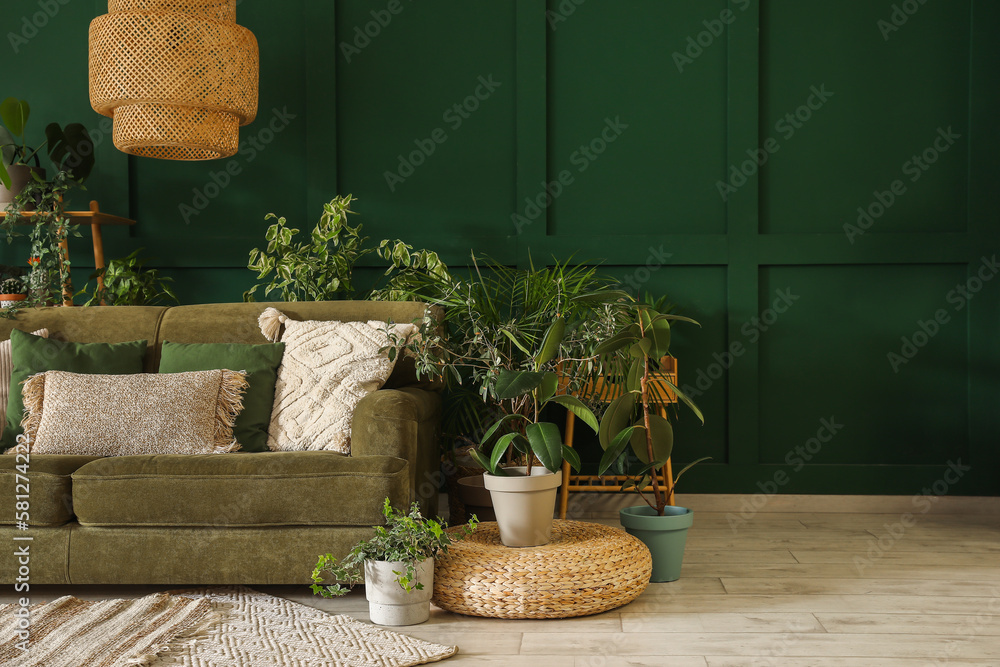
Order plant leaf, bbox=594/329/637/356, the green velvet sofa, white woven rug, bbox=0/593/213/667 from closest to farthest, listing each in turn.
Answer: white woven rug, bbox=0/593/213/667 < the green velvet sofa < plant leaf, bbox=594/329/637/356

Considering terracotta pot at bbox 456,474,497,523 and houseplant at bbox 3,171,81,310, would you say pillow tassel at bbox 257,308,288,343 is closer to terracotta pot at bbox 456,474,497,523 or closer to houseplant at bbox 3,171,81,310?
terracotta pot at bbox 456,474,497,523

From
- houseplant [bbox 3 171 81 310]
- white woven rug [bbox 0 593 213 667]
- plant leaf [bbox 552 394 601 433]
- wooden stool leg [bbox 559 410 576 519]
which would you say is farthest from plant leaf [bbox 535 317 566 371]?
houseplant [bbox 3 171 81 310]

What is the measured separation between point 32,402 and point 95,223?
3.72 ft

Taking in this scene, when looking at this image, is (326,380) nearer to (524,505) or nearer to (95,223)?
(524,505)

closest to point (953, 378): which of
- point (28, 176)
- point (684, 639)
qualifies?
point (684, 639)

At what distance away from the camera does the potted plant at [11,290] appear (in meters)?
3.14

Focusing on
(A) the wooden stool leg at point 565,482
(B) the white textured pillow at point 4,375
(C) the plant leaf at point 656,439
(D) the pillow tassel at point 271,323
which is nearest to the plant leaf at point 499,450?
(C) the plant leaf at point 656,439

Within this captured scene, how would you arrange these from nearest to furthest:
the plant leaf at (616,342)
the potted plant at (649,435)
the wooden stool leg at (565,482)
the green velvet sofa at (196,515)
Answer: the green velvet sofa at (196,515) → the plant leaf at (616,342) → the potted plant at (649,435) → the wooden stool leg at (565,482)

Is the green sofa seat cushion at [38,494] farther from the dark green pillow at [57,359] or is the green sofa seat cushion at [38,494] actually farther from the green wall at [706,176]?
the green wall at [706,176]

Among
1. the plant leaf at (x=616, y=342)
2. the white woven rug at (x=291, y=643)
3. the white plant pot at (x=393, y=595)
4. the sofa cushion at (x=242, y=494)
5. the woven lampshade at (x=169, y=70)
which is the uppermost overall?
the woven lampshade at (x=169, y=70)

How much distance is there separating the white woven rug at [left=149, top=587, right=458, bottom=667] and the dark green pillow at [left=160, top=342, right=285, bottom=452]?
21.9 inches

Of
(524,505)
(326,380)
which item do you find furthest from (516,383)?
(326,380)

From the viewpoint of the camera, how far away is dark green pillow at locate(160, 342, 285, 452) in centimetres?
248

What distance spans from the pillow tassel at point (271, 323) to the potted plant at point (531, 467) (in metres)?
0.96
